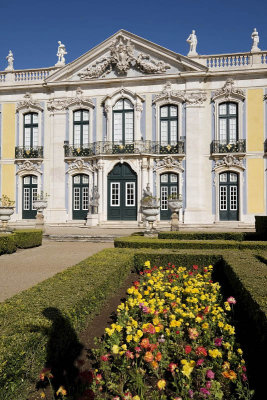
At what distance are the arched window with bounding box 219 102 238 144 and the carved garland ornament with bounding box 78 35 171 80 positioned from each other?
13.6 feet

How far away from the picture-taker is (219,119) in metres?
18.4

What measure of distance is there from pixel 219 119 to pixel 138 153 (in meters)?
5.09

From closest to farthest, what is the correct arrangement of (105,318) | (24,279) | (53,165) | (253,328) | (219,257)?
(253,328)
(105,318)
(24,279)
(219,257)
(53,165)

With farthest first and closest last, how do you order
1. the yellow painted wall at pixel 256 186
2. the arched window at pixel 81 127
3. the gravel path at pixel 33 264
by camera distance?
the arched window at pixel 81 127
the yellow painted wall at pixel 256 186
the gravel path at pixel 33 264

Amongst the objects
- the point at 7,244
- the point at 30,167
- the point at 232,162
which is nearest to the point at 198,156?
the point at 232,162

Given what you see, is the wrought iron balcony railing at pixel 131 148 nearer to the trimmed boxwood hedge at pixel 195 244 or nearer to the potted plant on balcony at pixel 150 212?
the potted plant on balcony at pixel 150 212

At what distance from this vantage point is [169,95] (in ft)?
60.5

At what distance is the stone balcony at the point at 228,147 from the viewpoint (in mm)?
17875

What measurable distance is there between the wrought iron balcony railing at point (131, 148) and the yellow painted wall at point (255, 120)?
382 centimetres

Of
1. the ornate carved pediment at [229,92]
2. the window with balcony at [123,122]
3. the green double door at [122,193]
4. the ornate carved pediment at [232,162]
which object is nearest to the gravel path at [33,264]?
the green double door at [122,193]

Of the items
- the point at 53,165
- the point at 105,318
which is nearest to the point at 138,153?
the point at 53,165

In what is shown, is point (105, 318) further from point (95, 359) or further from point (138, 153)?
point (138, 153)

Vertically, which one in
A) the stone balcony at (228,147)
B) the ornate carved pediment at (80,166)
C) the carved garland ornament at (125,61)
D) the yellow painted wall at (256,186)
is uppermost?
the carved garland ornament at (125,61)

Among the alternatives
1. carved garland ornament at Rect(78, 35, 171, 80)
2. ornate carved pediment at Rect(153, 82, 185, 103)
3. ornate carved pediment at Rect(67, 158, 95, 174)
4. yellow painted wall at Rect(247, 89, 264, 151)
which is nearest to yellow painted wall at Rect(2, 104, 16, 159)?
ornate carved pediment at Rect(67, 158, 95, 174)
